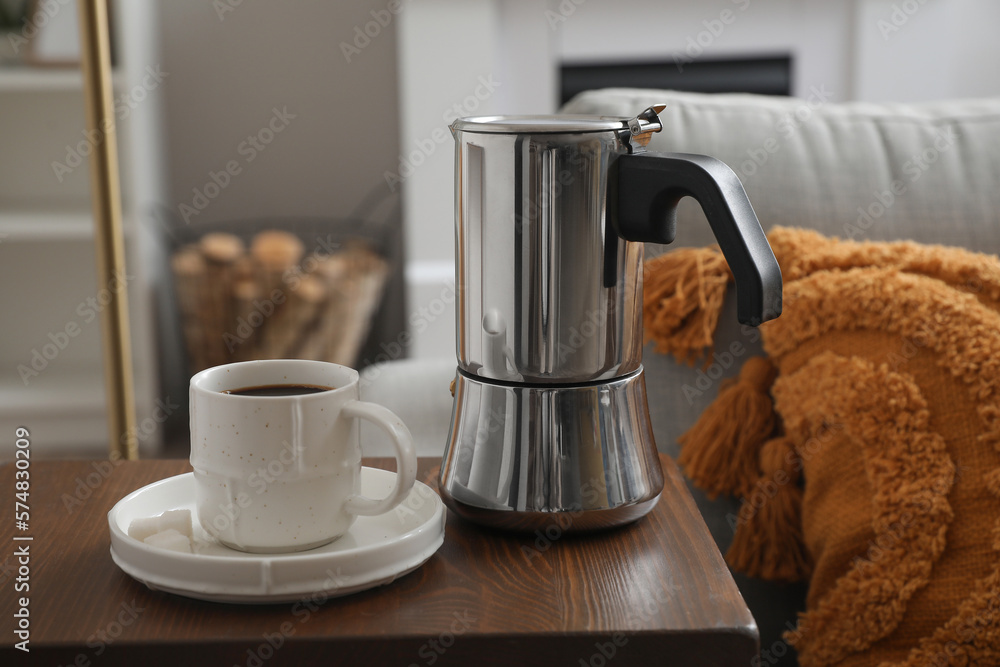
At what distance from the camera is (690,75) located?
2.29 meters

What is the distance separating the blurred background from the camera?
2.00m

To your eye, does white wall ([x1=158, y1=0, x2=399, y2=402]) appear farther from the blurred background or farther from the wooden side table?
the wooden side table

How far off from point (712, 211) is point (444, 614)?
247 mm

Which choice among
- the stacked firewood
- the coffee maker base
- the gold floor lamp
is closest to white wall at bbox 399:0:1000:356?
the stacked firewood

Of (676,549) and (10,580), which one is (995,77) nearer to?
(676,549)

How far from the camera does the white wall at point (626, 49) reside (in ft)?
6.88

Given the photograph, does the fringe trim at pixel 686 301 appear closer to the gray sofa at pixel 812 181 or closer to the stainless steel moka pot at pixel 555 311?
the gray sofa at pixel 812 181

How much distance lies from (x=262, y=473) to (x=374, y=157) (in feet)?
6.58

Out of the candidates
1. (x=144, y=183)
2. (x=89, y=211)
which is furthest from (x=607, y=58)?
(x=89, y=211)

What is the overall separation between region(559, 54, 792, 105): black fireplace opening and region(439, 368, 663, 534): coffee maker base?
6.13 ft

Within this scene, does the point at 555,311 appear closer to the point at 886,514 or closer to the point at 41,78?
the point at 886,514

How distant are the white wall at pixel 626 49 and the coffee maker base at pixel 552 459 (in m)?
1.55

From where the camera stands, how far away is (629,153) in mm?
510

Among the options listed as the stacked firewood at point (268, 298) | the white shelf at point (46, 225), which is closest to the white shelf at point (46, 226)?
the white shelf at point (46, 225)
